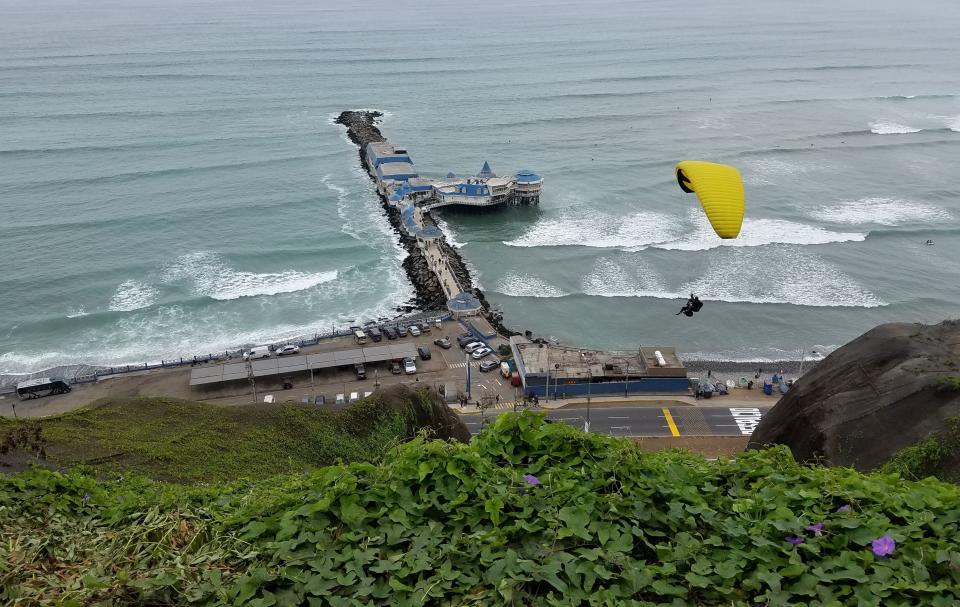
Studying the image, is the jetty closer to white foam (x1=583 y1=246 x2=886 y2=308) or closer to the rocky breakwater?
the rocky breakwater

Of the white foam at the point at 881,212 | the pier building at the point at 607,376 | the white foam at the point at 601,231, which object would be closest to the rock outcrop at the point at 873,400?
the pier building at the point at 607,376

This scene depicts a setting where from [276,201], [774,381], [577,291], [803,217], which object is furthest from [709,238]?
[276,201]

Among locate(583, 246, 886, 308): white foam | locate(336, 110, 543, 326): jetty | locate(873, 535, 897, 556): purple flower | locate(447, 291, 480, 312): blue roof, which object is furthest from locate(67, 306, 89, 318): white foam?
locate(873, 535, 897, 556): purple flower

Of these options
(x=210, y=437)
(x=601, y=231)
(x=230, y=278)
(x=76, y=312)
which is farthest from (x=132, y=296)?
(x=601, y=231)

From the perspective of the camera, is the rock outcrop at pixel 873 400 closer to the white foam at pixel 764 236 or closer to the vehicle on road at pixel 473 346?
the vehicle on road at pixel 473 346

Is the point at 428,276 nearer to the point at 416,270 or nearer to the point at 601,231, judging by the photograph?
the point at 416,270

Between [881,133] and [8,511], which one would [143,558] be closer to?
[8,511]
